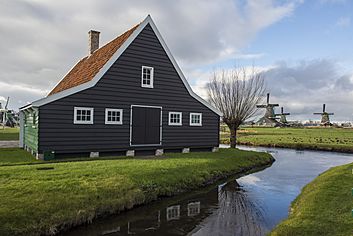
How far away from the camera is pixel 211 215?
30.8 feet

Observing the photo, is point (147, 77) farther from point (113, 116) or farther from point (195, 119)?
point (195, 119)

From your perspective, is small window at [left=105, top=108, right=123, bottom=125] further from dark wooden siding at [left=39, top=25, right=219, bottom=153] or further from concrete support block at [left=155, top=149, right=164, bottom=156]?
concrete support block at [left=155, top=149, right=164, bottom=156]

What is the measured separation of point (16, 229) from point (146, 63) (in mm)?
Answer: 12477

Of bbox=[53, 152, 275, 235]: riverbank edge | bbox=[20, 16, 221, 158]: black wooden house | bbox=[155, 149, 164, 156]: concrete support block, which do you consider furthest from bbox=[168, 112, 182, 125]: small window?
bbox=[53, 152, 275, 235]: riverbank edge

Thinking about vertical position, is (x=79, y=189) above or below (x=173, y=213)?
above

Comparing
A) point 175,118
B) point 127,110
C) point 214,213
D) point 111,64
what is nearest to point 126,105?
point 127,110

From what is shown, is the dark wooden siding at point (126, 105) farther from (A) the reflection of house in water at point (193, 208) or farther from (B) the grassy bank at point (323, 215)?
(B) the grassy bank at point (323, 215)

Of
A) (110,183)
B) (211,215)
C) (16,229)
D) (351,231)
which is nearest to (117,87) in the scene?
(110,183)

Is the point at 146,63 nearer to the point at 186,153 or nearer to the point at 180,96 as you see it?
the point at 180,96

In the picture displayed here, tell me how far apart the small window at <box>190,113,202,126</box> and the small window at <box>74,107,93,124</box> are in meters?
6.82

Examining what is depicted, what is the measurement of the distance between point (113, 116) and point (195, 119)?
5869mm

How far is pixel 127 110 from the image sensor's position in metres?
17.0

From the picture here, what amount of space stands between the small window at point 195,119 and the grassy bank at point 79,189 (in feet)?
18.2

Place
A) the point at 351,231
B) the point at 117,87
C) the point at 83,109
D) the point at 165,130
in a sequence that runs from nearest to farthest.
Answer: the point at 351,231
the point at 83,109
the point at 117,87
the point at 165,130
